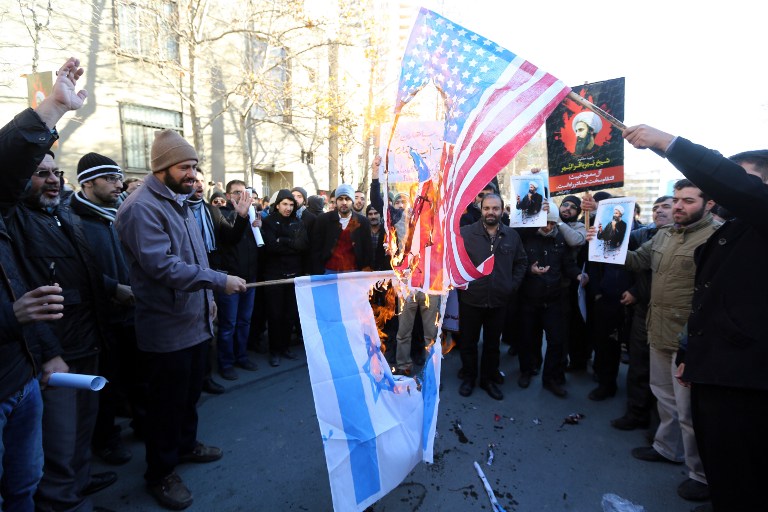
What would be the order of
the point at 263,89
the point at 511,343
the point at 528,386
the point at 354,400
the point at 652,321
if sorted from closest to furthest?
the point at 354,400, the point at 652,321, the point at 528,386, the point at 511,343, the point at 263,89

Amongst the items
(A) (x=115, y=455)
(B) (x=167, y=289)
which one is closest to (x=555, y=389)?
(B) (x=167, y=289)

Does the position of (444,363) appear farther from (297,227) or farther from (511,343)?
(297,227)

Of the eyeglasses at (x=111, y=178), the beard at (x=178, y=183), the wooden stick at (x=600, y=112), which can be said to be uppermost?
the wooden stick at (x=600, y=112)

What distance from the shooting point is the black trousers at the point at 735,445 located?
1.77 m

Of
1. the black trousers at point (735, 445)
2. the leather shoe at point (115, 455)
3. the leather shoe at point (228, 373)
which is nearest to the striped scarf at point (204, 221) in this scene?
the leather shoe at point (228, 373)

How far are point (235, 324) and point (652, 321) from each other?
4.26 m

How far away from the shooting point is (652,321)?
3.24m

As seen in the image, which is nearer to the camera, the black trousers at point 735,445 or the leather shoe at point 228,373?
the black trousers at point 735,445

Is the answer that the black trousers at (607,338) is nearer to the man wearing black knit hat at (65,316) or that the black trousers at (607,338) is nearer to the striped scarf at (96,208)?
the man wearing black knit hat at (65,316)

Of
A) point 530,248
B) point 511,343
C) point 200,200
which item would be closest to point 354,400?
point 200,200

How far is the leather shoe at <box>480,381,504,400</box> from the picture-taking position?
13.8 ft

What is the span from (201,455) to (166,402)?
79cm

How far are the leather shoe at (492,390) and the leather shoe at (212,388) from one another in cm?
287

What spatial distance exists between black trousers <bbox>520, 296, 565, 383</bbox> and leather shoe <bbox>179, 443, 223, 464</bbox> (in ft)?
11.0
